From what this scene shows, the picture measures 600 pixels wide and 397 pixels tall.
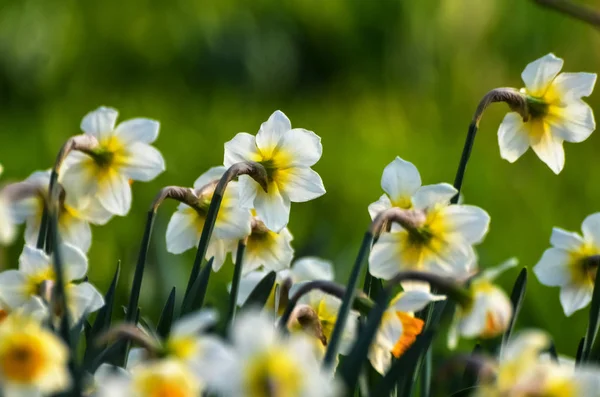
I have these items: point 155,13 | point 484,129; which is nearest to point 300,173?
point 484,129

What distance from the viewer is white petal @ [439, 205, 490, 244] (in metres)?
0.85

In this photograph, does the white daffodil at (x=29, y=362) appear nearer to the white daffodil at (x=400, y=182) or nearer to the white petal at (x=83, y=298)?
the white petal at (x=83, y=298)

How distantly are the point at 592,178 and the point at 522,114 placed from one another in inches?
95.2

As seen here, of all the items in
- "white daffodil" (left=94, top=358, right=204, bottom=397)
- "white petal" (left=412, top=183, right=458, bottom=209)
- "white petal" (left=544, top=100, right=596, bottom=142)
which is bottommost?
"white daffodil" (left=94, top=358, right=204, bottom=397)

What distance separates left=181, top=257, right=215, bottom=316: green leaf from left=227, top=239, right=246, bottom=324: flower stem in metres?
0.03

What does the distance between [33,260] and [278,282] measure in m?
0.31

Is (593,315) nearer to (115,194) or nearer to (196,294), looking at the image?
(196,294)

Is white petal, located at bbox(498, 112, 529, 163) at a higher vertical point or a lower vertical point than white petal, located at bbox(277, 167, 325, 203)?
higher

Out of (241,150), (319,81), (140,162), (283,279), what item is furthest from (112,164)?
(319,81)

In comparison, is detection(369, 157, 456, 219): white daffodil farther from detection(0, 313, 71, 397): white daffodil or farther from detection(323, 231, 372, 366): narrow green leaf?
detection(0, 313, 71, 397): white daffodil

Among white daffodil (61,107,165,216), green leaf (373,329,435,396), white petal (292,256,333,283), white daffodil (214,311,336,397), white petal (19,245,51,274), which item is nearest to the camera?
white daffodil (214,311,336,397)

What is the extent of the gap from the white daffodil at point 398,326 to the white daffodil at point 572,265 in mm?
212

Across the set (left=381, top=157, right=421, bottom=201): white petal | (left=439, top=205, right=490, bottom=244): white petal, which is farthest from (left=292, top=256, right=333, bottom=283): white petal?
(left=439, top=205, right=490, bottom=244): white petal

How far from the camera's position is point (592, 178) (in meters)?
3.33
